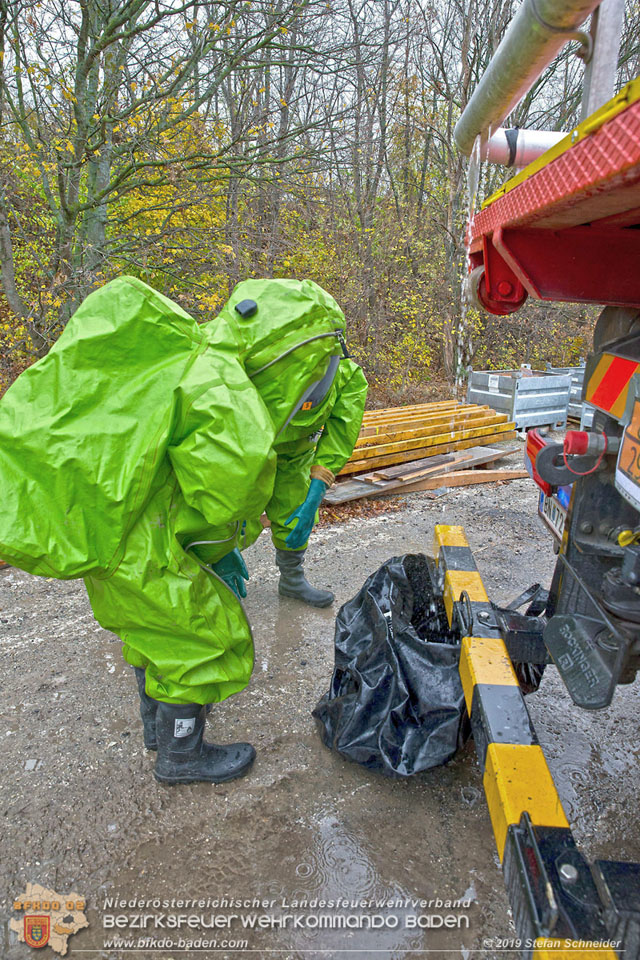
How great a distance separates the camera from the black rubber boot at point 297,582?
11.4ft

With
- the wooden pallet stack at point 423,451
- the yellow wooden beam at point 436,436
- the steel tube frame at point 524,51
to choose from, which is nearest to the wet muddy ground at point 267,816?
the steel tube frame at point 524,51

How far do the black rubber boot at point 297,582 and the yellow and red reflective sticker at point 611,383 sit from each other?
2109mm

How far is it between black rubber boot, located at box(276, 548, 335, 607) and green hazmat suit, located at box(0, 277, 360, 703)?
1539mm

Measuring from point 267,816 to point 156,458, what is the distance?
136cm

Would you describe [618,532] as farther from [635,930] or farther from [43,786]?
[43,786]

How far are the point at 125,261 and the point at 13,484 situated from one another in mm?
5293

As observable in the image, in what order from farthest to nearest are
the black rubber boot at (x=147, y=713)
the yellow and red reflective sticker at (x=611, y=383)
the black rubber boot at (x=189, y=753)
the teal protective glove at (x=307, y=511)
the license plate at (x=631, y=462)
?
the teal protective glove at (x=307, y=511), the black rubber boot at (x=147, y=713), the black rubber boot at (x=189, y=753), the yellow and red reflective sticker at (x=611, y=383), the license plate at (x=631, y=462)

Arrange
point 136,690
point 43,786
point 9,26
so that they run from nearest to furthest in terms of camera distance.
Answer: point 43,786, point 136,690, point 9,26

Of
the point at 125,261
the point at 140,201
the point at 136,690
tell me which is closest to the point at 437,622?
the point at 136,690

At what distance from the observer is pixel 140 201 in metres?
6.88

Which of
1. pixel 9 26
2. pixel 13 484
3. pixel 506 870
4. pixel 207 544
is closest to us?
pixel 506 870

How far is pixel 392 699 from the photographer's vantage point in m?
2.12

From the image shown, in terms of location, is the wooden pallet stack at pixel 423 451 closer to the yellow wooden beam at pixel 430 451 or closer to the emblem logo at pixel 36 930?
the yellow wooden beam at pixel 430 451

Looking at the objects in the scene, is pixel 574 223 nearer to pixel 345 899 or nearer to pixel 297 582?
pixel 345 899
